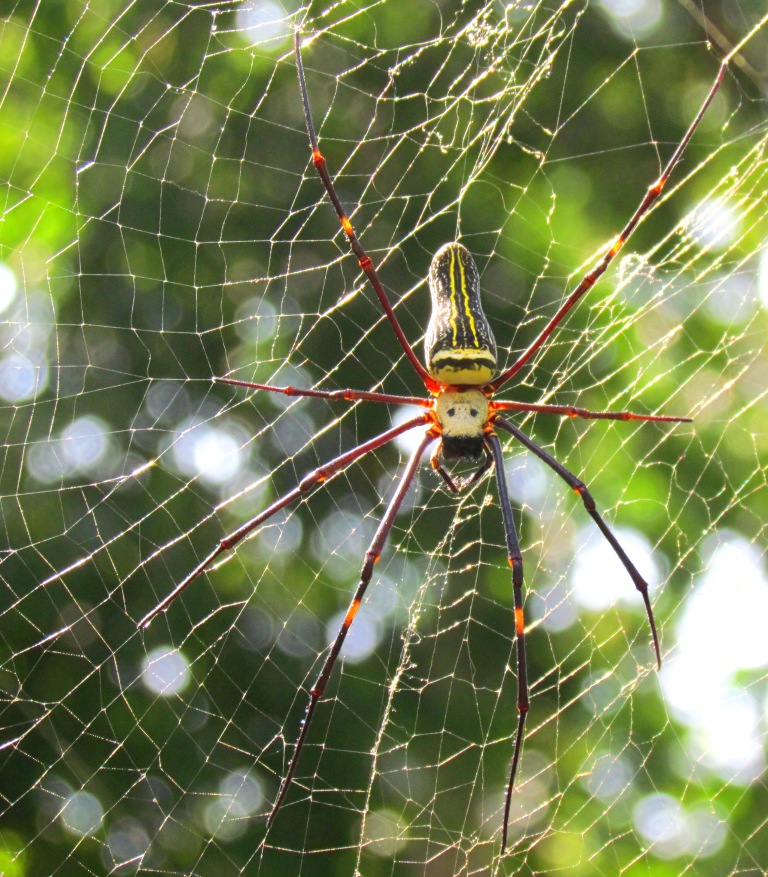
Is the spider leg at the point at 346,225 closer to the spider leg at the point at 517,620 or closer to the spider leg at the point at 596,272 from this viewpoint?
the spider leg at the point at 596,272

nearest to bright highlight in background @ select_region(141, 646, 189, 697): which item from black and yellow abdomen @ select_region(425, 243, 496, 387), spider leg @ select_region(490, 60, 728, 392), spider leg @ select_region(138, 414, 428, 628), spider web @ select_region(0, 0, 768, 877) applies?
spider web @ select_region(0, 0, 768, 877)

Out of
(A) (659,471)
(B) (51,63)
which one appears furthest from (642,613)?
(B) (51,63)

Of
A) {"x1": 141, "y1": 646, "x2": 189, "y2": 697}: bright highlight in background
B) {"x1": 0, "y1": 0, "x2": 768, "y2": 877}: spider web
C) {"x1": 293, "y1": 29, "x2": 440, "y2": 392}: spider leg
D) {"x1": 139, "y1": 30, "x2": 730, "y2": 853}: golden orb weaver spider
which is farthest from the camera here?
{"x1": 0, "y1": 0, "x2": 768, "y2": 877}: spider web

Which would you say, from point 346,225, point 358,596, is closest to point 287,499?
point 358,596

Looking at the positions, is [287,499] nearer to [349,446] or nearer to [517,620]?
[517,620]

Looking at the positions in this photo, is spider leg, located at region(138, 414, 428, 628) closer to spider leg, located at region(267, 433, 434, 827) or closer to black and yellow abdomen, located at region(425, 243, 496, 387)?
spider leg, located at region(267, 433, 434, 827)

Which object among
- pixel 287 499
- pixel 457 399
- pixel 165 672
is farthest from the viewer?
pixel 165 672

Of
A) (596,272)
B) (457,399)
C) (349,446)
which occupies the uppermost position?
(349,446)

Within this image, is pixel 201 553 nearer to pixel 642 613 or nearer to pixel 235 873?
pixel 235 873
